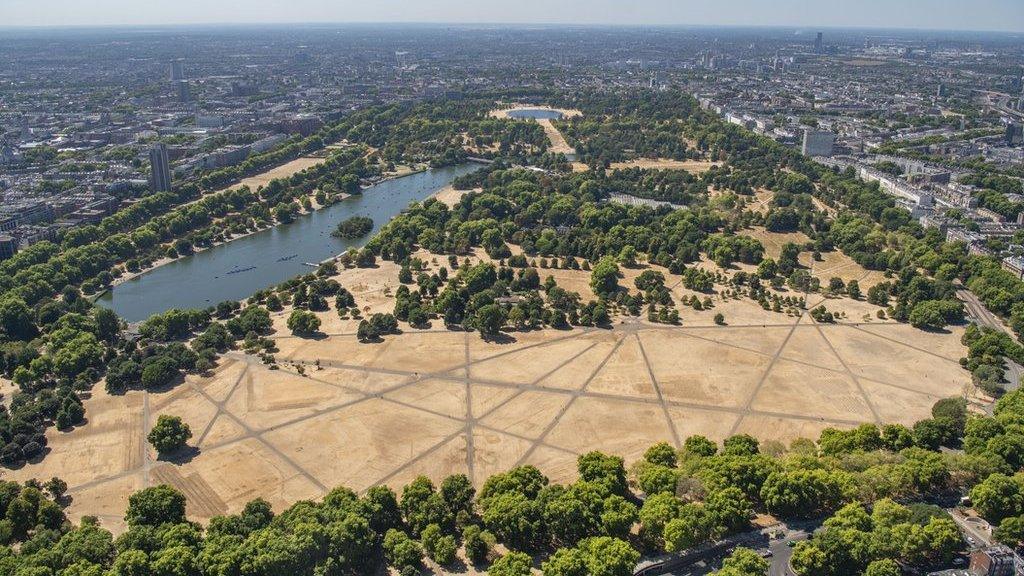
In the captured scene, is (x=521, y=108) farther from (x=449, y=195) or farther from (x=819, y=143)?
(x=449, y=195)

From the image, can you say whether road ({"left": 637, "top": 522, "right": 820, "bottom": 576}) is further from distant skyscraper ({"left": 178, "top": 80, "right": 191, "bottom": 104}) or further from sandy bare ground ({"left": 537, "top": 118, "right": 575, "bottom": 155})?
distant skyscraper ({"left": 178, "top": 80, "right": 191, "bottom": 104})

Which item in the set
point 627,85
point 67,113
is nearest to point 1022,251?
point 627,85

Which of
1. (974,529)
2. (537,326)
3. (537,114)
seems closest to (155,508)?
(537,326)

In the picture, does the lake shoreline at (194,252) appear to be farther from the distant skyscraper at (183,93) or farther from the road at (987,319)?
the distant skyscraper at (183,93)

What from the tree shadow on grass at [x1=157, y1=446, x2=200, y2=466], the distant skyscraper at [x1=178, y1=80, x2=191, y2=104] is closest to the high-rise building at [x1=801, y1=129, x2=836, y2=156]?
the tree shadow on grass at [x1=157, y1=446, x2=200, y2=466]

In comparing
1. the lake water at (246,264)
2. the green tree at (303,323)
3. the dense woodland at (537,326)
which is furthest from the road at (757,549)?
the lake water at (246,264)

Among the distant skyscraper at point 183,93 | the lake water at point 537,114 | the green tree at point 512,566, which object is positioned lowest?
the green tree at point 512,566
